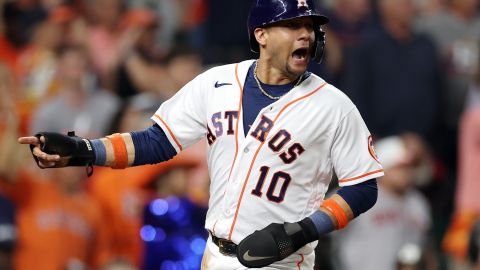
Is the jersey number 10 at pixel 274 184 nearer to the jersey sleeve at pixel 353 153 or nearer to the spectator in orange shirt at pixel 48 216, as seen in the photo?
the jersey sleeve at pixel 353 153

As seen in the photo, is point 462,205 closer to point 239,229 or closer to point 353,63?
point 353,63

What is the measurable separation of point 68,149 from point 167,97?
16.4ft

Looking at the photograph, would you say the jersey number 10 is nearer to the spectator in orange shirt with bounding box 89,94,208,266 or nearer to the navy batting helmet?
the navy batting helmet

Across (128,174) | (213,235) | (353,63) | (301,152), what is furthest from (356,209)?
(353,63)

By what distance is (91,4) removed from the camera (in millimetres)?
11398

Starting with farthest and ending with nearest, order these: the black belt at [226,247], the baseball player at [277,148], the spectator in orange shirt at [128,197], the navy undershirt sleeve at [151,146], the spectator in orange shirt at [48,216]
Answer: the spectator in orange shirt at [128,197], the spectator in orange shirt at [48,216], the navy undershirt sleeve at [151,146], the black belt at [226,247], the baseball player at [277,148]

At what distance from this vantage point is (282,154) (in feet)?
16.9

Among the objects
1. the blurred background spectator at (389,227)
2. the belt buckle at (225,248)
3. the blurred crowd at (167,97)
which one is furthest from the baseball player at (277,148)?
the blurred background spectator at (389,227)

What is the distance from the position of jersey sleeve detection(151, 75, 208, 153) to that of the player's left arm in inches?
27.3

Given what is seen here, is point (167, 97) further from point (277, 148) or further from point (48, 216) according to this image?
point (277, 148)

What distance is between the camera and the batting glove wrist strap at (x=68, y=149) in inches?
201

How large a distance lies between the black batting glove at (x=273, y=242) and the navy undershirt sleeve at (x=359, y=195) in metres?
0.22

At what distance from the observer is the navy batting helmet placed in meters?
5.10

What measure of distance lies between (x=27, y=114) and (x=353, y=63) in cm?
276
